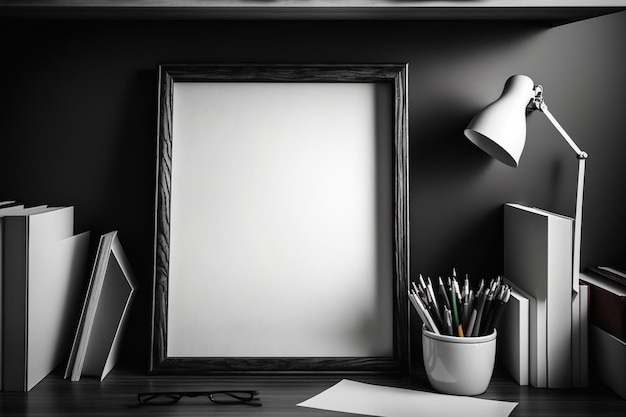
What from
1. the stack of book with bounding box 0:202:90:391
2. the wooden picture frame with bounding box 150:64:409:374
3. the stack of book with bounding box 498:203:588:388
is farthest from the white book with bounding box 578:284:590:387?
the stack of book with bounding box 0:202:90:391

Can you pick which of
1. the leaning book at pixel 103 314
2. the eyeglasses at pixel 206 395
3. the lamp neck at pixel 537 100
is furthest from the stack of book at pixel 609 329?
the leaning book at pixel 103 314

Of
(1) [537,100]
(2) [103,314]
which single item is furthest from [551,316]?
(2) [103,314]

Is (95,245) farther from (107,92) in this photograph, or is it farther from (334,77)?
(334,77)

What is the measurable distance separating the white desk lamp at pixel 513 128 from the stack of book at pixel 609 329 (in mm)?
54

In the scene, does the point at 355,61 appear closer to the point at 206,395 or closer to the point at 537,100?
the point at 537,100

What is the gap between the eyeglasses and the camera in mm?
969

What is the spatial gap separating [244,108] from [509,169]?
54 centimetres

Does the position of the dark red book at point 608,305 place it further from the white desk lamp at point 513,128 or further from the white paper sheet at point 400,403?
the white paper sheet at point 400,403

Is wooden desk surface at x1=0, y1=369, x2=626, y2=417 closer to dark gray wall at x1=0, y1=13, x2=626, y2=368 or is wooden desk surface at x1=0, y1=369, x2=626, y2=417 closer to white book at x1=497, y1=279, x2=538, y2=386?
white book at x1=497, y1=279, x2=538, y2=386

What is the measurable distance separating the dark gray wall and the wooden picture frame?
7 centimetres

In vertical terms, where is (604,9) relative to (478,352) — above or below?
above

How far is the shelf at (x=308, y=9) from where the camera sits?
102 cm

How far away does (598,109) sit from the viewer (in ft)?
4.07

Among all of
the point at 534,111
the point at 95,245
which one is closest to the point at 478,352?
the point at 534,111
